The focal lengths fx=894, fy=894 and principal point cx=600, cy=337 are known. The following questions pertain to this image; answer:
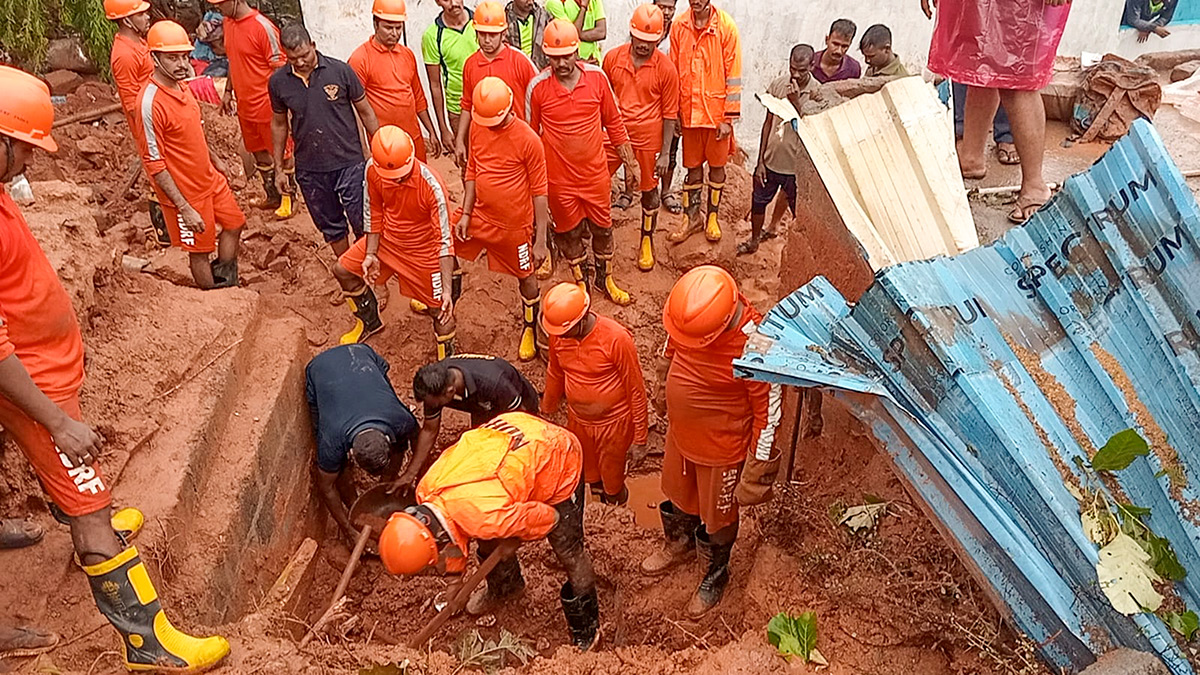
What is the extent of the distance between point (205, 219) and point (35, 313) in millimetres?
2792

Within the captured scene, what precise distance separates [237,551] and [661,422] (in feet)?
9.35

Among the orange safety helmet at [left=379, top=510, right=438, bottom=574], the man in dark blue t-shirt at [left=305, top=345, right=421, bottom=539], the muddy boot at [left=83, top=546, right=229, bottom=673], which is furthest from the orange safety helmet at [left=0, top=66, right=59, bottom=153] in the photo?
the man in dark blue t-shirt at [left=305, top=345, right=421, bottom=539]

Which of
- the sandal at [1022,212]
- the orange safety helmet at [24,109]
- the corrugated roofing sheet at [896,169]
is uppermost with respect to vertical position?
the orange safety helmet at [24,109]

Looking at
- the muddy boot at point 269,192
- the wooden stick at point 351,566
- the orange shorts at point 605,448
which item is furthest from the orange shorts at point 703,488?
the muddy boot at point 269,192

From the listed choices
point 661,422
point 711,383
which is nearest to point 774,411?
point 711,383

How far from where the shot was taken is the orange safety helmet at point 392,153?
497 cm

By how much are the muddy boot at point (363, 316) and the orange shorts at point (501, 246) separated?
2.56 ft

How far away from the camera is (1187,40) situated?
9.44m

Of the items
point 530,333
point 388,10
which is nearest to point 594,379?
point 530,333

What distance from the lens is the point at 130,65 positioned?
5.80 metres

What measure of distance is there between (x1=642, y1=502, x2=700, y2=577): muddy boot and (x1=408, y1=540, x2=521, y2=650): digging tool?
1.06m

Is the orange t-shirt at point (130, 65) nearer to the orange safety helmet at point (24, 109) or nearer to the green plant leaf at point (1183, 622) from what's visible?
the orange safety helmet at point (24, 109)

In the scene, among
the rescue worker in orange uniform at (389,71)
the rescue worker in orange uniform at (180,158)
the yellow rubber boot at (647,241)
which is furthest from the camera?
the yellow rubber boot at (647,241)

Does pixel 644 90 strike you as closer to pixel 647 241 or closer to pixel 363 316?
pixel 647 241
